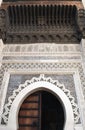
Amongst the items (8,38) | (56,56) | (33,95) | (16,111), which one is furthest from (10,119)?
(8,38)

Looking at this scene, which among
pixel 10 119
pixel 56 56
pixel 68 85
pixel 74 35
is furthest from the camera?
pixel 74 35

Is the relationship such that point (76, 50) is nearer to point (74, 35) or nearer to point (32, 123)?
point (74, 35)

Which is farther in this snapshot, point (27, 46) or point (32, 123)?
point (27, 46)

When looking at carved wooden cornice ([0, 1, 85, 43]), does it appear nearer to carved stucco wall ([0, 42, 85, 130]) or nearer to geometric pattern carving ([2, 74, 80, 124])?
carved stucco wall ([0, 42, 85, 130])

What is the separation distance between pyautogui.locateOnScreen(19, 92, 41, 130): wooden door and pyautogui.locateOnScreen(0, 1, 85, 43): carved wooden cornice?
3.53 feet

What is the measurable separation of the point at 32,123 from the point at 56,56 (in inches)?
45.3

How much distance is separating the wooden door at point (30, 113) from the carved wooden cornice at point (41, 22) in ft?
3.53

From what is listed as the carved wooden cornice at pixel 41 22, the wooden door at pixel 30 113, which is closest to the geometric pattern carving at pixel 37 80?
the wooden door at pixel 30 113

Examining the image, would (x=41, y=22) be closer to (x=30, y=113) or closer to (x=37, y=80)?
(x=37, y=80)

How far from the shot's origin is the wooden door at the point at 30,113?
2.76 m

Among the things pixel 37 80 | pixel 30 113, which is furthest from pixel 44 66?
pixel 30 113

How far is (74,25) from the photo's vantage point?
3.69 meters

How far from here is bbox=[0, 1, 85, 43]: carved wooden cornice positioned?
140 inches

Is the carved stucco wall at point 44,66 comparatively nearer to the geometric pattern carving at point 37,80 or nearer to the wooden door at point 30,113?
the geometric pattern carving at point 37,80
